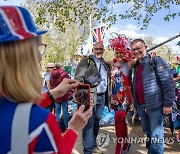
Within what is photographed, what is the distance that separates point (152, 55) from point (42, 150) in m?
3.21

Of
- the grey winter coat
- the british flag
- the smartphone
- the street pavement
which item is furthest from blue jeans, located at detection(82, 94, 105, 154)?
the british flag

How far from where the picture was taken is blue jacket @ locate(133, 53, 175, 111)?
3.70 metres

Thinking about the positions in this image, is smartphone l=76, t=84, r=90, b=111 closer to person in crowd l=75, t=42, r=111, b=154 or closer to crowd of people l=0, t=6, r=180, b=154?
crowd of people l=0, t=6, r=180, b=154

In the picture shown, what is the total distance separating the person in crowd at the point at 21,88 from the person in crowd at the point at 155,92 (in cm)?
277

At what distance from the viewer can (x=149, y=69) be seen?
381 centimetres

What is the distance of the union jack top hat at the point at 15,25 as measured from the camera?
3.50ft

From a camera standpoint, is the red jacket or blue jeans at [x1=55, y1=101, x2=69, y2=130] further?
the red jacket

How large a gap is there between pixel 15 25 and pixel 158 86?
2983 millimetres

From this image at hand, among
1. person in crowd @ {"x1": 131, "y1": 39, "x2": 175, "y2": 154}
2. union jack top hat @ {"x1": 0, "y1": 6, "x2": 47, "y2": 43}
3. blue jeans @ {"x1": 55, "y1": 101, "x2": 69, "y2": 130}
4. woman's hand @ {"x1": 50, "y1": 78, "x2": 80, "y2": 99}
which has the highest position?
union jack top hat @ {"x1": 0, "y1": 6, "x2": 47, "y2": 43}

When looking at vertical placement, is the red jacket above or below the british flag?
below

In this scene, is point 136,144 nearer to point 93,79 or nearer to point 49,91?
point 93,79

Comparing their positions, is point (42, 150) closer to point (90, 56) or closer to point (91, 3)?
point (90, 56)

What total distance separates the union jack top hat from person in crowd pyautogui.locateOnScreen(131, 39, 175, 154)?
285 centimetres

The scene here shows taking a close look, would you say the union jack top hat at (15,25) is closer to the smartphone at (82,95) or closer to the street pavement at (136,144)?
the smartphone at (82,95)
